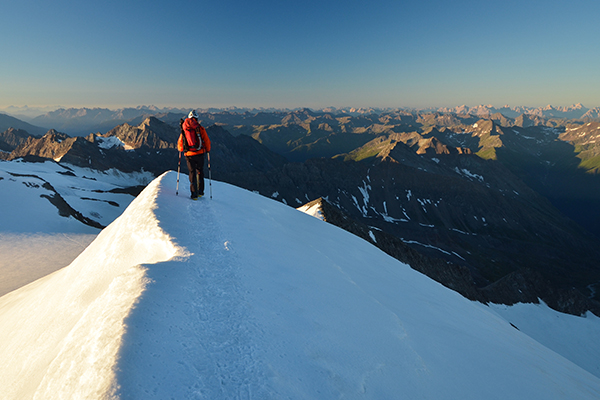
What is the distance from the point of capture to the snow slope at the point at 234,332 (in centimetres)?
393

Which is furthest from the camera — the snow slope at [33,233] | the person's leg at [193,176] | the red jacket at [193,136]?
the snow slope at [33,233]

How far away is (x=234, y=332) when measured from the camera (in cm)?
489

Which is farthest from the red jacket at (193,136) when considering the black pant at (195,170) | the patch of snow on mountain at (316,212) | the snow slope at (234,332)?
the patch of snow on mountain at (316,212)

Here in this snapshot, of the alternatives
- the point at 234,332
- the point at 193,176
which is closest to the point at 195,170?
the point at 193,176

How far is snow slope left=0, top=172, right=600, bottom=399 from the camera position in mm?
3930

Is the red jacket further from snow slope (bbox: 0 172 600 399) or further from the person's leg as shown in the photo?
snow slope (bbox: 0 172 600 399)

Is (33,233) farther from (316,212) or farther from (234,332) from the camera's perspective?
(234,332)

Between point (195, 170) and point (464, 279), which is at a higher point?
point (195, 170)

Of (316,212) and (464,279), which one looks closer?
(316,212)

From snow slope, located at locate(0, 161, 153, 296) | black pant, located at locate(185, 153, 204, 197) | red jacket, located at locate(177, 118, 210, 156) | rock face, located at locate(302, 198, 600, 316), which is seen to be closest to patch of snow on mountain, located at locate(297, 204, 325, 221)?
rock face, located at locate(302, 198, 600, 316)

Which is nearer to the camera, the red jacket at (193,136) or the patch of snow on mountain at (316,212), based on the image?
the red jacket at (193,136)

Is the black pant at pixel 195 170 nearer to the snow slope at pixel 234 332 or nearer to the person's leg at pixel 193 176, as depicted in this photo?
the person's leg at pixel 193 176

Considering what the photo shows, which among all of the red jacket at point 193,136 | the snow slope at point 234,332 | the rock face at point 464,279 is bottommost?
the rock face at point 464,279

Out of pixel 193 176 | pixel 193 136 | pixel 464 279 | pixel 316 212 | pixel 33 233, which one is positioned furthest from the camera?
pixel 464 279
